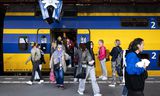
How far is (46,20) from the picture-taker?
1939 centimetres

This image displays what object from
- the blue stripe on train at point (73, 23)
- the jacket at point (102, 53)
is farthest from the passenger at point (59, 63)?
the blue stripe on train at point (73, 23)

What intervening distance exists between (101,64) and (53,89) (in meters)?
3.67

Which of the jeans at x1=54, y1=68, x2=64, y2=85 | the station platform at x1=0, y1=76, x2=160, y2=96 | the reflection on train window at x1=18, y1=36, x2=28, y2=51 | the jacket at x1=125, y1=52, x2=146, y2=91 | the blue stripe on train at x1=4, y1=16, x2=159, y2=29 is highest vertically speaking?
the blue stripe on train at x1=4, y1=16, x2=159, y2=29

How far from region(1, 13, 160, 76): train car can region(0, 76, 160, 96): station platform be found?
1.83 meters

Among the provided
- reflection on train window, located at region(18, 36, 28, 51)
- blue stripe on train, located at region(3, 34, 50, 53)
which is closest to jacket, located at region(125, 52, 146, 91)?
blue stripe on train, located at region(3, 34, 50, 53)

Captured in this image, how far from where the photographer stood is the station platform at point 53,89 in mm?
15453

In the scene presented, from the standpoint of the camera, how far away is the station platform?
15453 millimetres

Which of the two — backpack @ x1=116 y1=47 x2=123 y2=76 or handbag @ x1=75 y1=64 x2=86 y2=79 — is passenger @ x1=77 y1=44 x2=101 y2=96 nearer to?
handbag @ x1=75 y1=64 x2=86 y2=79

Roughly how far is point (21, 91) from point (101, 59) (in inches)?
185

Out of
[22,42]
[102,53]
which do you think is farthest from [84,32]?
[22,42]

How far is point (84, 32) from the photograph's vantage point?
2073cm

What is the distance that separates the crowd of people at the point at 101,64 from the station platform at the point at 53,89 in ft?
1.25

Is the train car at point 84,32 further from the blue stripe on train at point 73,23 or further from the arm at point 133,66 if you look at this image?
the arm at point 133,66

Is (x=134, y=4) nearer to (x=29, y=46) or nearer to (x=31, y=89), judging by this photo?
(x=29, y=46)
